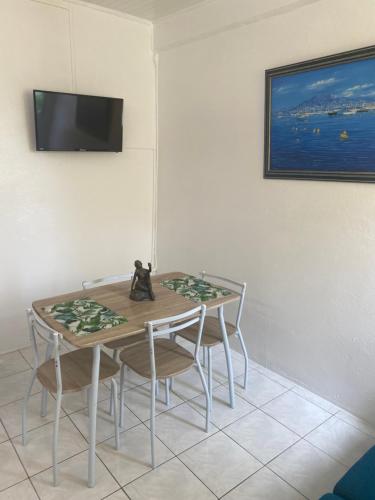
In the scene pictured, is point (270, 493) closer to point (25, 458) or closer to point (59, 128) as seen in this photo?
point (25, 458)

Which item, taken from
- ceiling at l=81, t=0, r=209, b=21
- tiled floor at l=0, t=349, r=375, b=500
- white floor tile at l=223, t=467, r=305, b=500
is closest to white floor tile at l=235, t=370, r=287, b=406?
tiled floor at l=0, t=349, r=375, b=500

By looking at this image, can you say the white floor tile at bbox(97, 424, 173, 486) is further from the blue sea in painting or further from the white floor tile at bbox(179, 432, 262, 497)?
the blue sea in painting

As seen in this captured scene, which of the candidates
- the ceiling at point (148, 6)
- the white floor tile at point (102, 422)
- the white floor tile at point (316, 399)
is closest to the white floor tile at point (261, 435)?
the white floor tile at point (316, 399)

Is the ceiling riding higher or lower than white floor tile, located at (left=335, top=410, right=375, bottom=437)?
higher

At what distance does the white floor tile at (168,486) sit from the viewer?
1.84 metres

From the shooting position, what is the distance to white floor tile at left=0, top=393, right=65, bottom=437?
2264mm

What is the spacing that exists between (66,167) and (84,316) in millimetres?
1553

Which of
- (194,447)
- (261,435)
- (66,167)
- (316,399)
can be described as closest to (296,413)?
(316,399)

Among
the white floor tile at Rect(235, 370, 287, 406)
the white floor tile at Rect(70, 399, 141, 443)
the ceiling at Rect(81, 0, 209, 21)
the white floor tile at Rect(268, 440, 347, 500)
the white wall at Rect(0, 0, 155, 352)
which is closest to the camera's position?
the white floor tile at Rect(268, 440, 347, 500)

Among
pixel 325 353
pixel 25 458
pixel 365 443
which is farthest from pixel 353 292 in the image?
pixel 25 458

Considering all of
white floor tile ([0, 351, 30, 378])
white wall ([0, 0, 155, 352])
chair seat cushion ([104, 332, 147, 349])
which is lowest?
white floor tile ([0, 351, 30, 378])

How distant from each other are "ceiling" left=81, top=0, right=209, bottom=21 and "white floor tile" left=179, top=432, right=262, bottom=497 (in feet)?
10.0

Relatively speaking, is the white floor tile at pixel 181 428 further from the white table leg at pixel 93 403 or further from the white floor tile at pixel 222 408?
the white table leg at pixel 93 403

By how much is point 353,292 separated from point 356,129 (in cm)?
94
